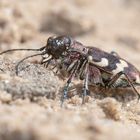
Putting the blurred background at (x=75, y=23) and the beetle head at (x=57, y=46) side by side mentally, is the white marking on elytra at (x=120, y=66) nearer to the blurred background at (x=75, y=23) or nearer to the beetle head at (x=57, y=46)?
the beetle head at (x=57, y=46)

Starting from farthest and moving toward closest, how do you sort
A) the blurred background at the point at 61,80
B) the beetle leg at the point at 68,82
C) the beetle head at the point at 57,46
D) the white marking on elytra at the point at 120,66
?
the white marking on elytra at the point at 120,66
the beetle head at the point at 57,46
the beetle leg at the point at 68,82
the blurred background at the point at 61,80

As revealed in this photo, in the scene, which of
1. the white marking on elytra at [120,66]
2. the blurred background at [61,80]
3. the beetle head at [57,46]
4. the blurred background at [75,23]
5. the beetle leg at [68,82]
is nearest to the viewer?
the blurred background at [61,80]

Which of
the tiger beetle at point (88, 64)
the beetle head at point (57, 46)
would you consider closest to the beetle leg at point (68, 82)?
the tiger beetle at point (88, 64)

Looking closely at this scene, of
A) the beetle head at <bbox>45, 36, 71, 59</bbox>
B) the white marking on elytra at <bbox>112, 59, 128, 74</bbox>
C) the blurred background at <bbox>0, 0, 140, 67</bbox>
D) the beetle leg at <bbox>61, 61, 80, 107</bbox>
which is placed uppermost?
the blurred background at <bbox>0, 0, 140, 67</bbox>

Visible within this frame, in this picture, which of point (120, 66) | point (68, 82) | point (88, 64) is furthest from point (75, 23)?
point (68, 82)

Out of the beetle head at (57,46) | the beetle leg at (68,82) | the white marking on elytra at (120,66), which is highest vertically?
the beetle head at (57,46)

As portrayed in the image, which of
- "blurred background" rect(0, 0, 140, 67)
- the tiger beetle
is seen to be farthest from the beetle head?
"blurred background" rect(0, 0, 140, 67)

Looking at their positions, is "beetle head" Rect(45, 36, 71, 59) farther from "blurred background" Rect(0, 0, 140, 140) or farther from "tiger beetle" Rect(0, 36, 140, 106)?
"blurred background" Rect(0, 0, 140, 140)

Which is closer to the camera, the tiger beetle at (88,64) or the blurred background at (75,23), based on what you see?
the tiger beetle at (88,64)
